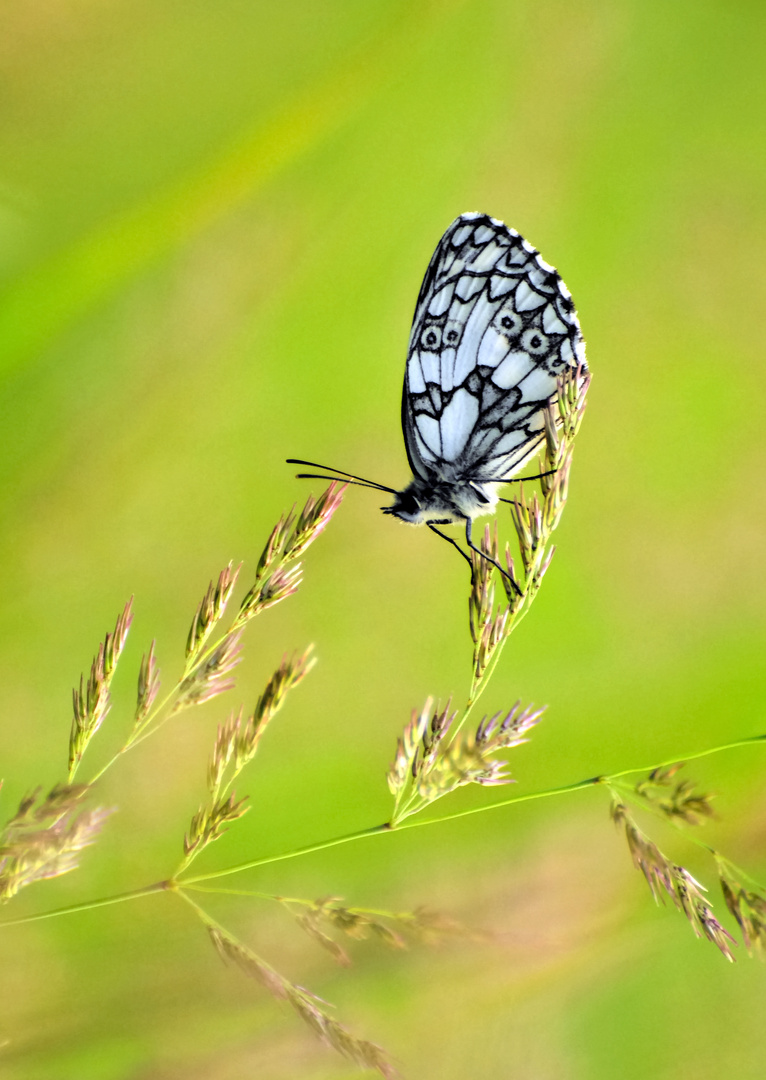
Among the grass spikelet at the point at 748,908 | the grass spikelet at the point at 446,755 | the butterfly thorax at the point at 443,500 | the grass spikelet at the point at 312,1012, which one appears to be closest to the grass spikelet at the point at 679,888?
the grass spikelet at the point at 748,908

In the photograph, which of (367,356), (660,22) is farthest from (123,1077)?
(660,22)

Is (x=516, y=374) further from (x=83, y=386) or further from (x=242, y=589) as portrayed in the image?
(x=83, y=386)

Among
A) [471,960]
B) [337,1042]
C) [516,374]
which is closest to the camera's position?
[337,1042]

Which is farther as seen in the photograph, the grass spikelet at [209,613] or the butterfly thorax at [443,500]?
the butterfly thorax at [443,500]

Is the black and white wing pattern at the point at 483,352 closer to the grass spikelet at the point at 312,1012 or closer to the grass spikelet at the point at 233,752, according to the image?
the grass spikelet at the point at 233,752

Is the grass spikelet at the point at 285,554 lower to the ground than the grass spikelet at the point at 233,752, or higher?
higher
